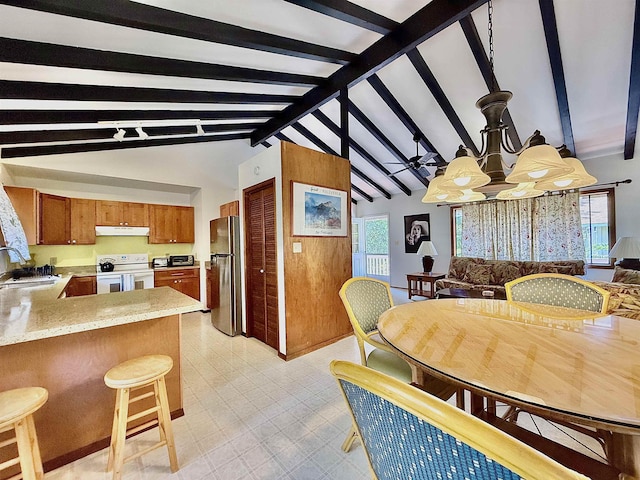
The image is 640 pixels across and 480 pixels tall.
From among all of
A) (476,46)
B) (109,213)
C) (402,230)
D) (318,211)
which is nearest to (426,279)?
(402,230)

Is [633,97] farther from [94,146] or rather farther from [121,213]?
[121,213]

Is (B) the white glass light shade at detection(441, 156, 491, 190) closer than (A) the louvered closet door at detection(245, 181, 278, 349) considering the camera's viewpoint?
Yes

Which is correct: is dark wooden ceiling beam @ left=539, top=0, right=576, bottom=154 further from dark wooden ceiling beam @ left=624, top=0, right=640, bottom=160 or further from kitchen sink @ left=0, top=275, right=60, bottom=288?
kitchen sink @ left=0, top=275, right=60, bottom=288

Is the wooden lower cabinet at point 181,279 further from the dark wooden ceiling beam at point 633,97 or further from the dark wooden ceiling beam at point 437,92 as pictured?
the dark wooden ceiling beam at point 633,97

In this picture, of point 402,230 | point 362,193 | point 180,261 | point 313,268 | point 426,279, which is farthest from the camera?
point 362,193

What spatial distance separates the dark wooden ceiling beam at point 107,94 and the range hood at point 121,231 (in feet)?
8.85

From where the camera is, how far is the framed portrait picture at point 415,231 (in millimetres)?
6867

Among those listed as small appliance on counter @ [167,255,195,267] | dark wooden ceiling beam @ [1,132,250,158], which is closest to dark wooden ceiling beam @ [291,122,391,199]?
dark wooden ceiling beam @ [1,132,250,158]

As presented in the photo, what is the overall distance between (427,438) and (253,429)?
1.80 m

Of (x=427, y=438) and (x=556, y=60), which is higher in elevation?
(x=556, y=60)

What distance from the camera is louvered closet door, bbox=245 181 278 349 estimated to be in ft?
10.8

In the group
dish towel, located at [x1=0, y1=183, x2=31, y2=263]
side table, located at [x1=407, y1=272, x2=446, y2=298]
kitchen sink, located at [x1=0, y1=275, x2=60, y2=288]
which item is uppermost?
dish towel, located at [x1=0, y1=183, x2=31, y2=263]

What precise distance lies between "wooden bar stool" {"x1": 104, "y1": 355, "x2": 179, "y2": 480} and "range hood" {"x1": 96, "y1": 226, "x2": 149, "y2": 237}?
4077mm

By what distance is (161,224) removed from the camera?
5.21 meters
